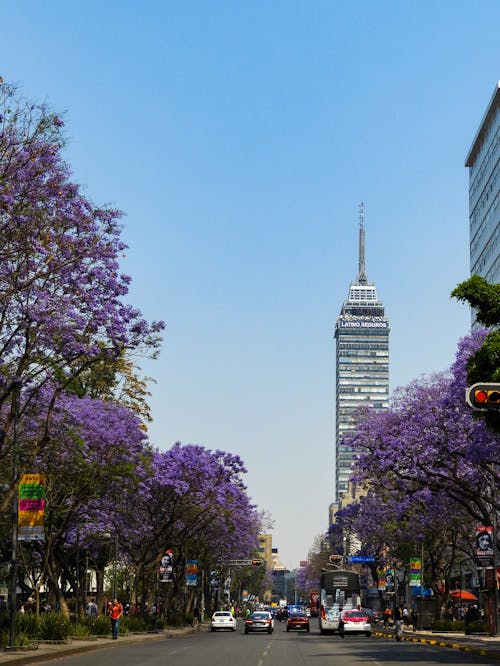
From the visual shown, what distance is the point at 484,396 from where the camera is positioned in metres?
18.8

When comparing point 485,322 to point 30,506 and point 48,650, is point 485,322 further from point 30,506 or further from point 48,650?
point 48,650

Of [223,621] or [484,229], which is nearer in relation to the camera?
[223,621]

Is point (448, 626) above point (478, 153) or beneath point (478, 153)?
beneath

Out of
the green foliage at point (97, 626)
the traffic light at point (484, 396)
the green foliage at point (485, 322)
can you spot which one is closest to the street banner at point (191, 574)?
the green foliage at point (97, 626)

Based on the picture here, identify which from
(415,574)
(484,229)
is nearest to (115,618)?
(415,574)

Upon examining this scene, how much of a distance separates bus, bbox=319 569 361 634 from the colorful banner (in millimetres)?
38334

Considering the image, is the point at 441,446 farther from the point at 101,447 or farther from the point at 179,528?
the point at 179,528

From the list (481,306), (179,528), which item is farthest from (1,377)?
(179,528)

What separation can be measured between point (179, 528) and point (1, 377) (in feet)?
144

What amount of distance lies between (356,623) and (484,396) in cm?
4305

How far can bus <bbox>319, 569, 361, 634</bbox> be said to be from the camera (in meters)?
67.2

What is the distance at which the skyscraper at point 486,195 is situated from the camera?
97812mm

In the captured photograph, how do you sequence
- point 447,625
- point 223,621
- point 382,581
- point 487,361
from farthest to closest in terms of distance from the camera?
point 382,581 < point 223,621 < point 447,625 < point 487,361

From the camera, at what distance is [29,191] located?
25016 millimetres
